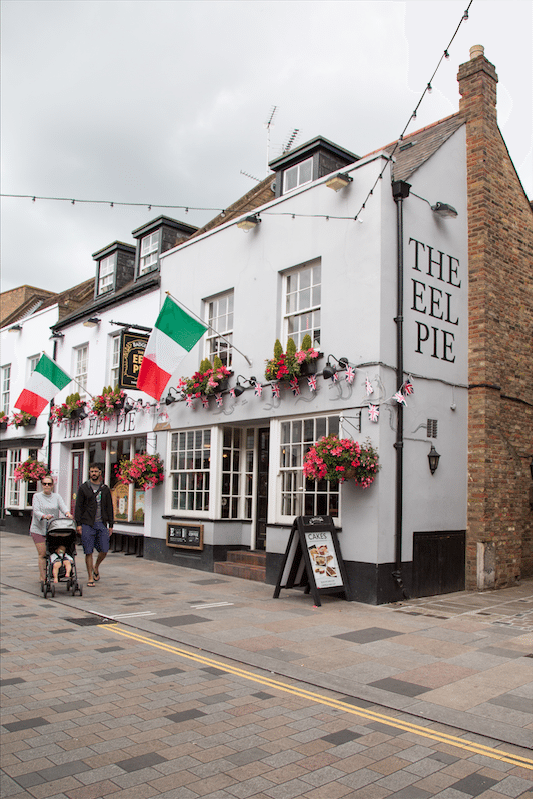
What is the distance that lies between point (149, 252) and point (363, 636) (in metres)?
12.6

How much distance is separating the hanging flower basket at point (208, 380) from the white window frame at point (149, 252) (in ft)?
16.7

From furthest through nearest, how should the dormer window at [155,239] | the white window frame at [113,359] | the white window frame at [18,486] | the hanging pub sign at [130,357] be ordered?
the white window frame at [18,486] → the white window frame at [113,359] → the dormer window at [155,239] → the hanging pub sign at [130,357]

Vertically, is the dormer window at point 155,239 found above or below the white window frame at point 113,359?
above

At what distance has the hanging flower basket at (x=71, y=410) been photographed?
708 inches

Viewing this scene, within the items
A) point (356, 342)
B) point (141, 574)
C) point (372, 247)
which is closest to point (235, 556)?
point (141, 574)

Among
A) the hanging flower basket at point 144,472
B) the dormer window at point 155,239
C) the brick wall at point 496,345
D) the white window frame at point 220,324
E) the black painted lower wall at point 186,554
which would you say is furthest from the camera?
the dormer window at point 155,239

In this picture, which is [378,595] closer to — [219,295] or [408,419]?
[408,419]

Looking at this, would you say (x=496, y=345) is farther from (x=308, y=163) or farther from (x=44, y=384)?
(x=44, y=384)

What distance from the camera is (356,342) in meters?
10.1

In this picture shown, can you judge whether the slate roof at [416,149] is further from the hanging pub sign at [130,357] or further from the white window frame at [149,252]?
the hanging pub sign at [130,357]

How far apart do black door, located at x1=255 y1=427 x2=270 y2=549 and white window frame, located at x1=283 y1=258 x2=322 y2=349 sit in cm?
232

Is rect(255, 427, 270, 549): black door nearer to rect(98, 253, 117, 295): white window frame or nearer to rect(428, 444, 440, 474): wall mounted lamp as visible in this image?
rect(428, 444, 440, 474): wall mounted lamp

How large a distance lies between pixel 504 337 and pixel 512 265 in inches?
59.4

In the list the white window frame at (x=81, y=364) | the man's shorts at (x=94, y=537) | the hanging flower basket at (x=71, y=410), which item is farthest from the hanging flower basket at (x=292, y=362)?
the white window frame at (x=81, y=364)
